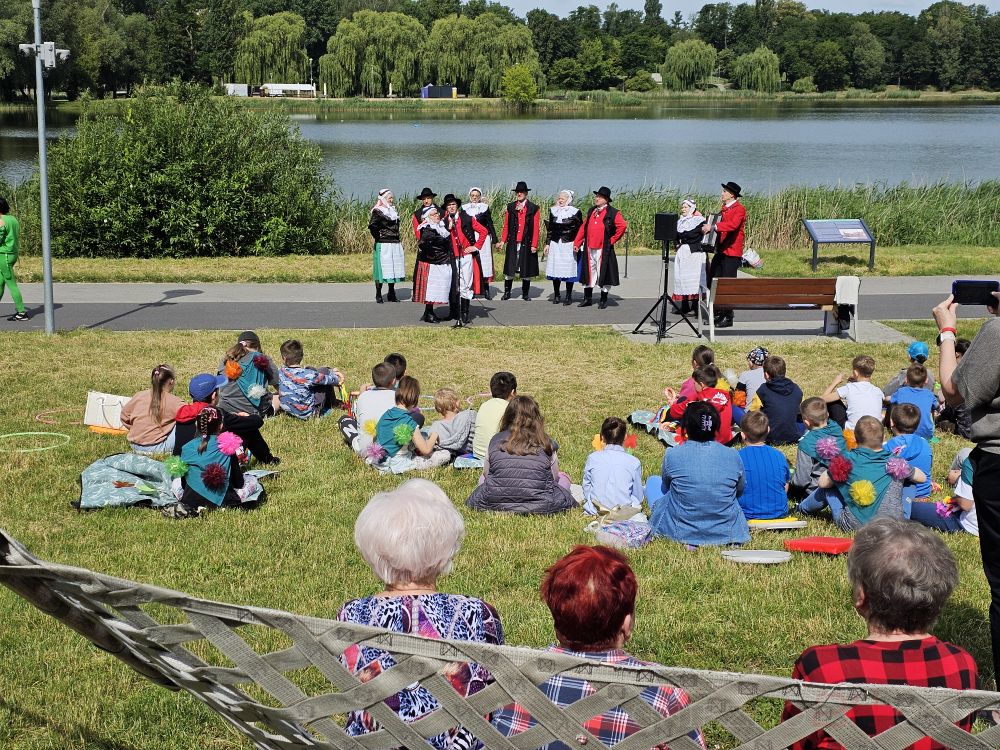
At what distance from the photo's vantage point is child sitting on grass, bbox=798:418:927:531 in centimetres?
749

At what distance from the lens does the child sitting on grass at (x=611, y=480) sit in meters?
7.95

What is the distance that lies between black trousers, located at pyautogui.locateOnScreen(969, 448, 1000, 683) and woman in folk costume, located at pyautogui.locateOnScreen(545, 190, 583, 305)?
13125mm

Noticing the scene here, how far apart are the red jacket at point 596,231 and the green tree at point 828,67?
13231 cm

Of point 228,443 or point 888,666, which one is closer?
point 888,666

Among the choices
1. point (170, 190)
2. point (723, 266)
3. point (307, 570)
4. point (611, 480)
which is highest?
point (170, 190)

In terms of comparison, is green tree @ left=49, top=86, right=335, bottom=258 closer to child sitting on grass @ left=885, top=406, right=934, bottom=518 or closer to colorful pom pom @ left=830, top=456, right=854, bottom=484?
child sitting on grass @ left=885, top=406, right=934, bottom=518

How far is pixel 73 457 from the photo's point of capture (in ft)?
30.7

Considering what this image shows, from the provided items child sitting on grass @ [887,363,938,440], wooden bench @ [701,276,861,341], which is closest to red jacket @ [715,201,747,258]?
wooden bench @ [701,276,861,341]

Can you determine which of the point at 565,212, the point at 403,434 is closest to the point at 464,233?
the point at 565,212

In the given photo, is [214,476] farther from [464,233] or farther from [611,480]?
[464,233]

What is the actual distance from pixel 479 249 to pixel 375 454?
840 cm

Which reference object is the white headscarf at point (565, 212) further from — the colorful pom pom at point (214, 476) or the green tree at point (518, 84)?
the green tree at point (518, 84)

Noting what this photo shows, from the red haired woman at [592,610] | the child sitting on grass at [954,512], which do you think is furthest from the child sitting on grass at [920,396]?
the red haired woman at [592,610]

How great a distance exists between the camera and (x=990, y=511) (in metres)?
4.53
